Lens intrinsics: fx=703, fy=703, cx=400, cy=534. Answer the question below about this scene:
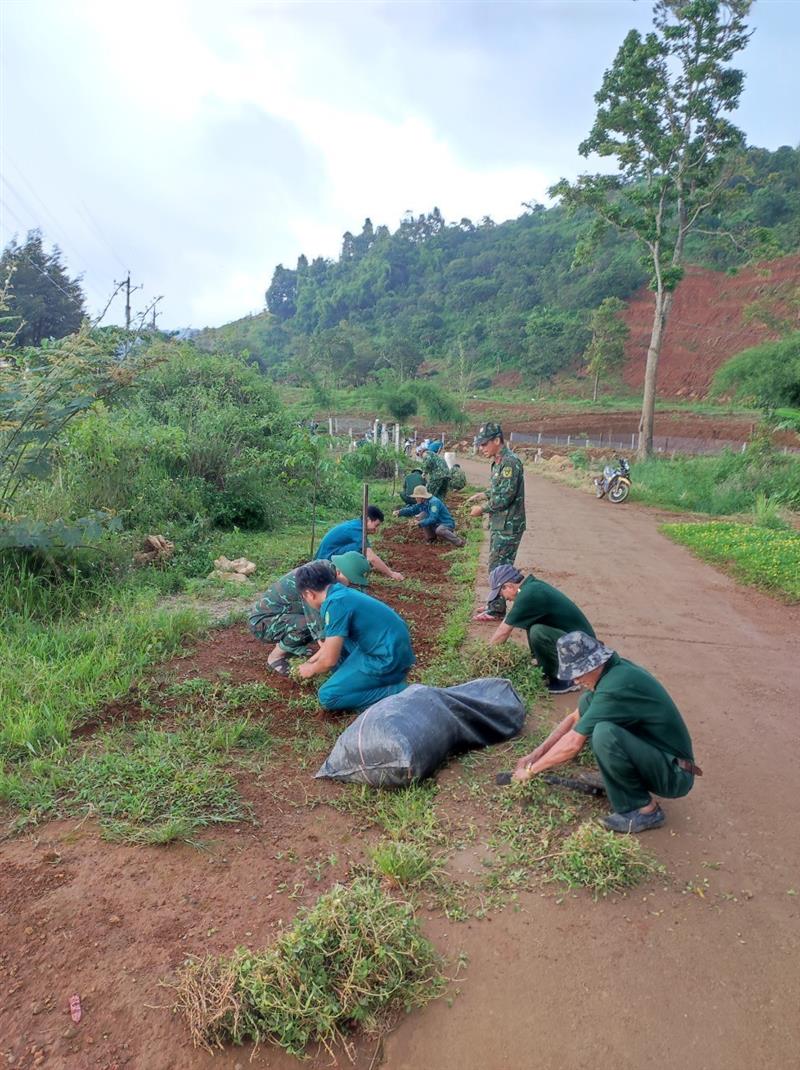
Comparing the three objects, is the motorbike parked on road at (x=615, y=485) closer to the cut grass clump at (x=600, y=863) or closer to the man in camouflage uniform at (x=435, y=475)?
the man in camouflage uniform at (x=435, y=475)

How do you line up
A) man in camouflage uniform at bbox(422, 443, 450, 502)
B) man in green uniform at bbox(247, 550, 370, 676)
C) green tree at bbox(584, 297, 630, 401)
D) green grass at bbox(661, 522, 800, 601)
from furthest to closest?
green tree at bbox(584, 297, 630, 401) → man in camouflage uniform at bbox(422, 443, 450, 502) → green grass at bbox(661, 522, 800, 601) → man in green uniform at bbox(247, 550, 370, 676)

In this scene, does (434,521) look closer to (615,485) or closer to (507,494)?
(507,494)

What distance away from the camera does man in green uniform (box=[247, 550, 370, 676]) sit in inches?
184

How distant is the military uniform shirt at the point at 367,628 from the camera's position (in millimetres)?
3838

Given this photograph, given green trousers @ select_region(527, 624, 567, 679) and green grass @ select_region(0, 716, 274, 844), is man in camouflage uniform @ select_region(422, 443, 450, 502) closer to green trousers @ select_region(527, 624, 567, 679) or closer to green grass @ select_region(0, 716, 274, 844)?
green trousers @ select_region(527, 624, 567, 679)

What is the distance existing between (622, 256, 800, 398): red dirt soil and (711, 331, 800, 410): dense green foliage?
1077 inches

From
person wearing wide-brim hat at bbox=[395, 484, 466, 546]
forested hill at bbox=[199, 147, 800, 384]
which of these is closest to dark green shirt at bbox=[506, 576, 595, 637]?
person wearing wide-brim hat at bbox=[395, 484, 466, 546]

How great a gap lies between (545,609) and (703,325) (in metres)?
52.8

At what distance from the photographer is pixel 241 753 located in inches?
143

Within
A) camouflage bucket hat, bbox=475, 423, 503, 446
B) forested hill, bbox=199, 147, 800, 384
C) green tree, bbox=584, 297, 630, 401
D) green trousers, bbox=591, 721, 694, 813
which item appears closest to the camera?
green trousers, bbox=591, 721, 694, 813

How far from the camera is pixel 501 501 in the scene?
6.09 m

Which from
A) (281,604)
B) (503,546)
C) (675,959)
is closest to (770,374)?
(503,546)

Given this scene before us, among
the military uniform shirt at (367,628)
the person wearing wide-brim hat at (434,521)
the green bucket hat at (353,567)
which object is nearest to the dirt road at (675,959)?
the military uniform shirt at (367,628)

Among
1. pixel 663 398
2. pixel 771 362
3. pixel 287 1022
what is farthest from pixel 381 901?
pixel 663 398
